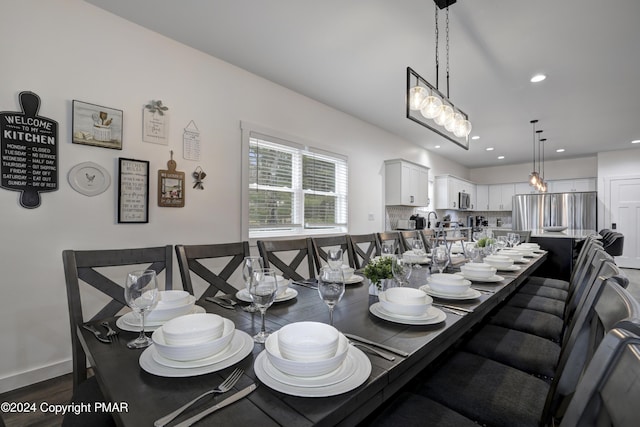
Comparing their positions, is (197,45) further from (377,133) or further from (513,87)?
(513,87)

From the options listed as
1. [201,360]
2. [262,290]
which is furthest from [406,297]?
[201,360]

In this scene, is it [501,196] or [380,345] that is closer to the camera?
[380,345]

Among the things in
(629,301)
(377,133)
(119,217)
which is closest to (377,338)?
(629,301)

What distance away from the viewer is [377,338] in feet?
3.03

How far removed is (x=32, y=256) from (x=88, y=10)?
1.83m

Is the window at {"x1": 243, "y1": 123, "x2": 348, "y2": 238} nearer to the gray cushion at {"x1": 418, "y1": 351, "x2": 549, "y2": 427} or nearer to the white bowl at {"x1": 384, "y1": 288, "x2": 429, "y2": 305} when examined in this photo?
the white bowl at {"x1": 384, "y1": 288, "x2": 429, "y2": 305}

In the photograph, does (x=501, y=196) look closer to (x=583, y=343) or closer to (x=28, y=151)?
(x=583, y=343)

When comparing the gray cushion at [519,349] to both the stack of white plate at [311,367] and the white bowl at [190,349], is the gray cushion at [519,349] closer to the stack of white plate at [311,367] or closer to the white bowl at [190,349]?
the stack of white plate at [311,367]

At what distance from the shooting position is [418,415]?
927 millimetres

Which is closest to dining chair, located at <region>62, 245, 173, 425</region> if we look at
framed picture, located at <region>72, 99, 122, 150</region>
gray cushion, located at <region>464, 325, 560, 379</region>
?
framed picture, located at <region>72, 99, 122, 150</region>

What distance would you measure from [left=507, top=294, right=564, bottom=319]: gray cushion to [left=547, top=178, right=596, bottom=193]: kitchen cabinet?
6.89 m

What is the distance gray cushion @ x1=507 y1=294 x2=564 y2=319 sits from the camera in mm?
1963

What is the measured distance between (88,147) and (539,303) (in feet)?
11.5

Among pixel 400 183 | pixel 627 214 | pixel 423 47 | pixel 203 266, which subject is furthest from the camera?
pixel 627 214
